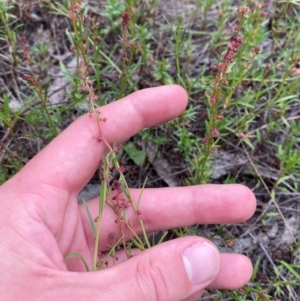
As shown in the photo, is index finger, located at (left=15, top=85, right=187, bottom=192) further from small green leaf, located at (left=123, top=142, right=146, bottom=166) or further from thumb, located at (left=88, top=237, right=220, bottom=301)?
thumb, located at (left=88, top=237, right=220, bottom=301)

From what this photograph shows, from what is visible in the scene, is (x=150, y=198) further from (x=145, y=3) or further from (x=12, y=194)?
(x=145, y=3)

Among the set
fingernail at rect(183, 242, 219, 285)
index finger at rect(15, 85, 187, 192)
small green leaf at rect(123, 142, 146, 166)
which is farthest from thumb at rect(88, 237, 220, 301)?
small green leaf at rect(123, 142, 146, 166)

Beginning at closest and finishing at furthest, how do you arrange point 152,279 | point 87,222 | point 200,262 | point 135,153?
point 152,279, point 200,262, point 87,222, point 135,153

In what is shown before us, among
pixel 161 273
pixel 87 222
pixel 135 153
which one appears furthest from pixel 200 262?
pixel 135 153

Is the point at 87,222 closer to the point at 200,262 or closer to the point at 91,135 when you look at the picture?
the point at 91,135

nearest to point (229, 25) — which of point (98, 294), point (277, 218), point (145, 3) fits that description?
point (145, 3)

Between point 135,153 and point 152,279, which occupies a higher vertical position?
point 152,279

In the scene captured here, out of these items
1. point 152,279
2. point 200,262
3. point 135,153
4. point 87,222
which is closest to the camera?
point 152,279
